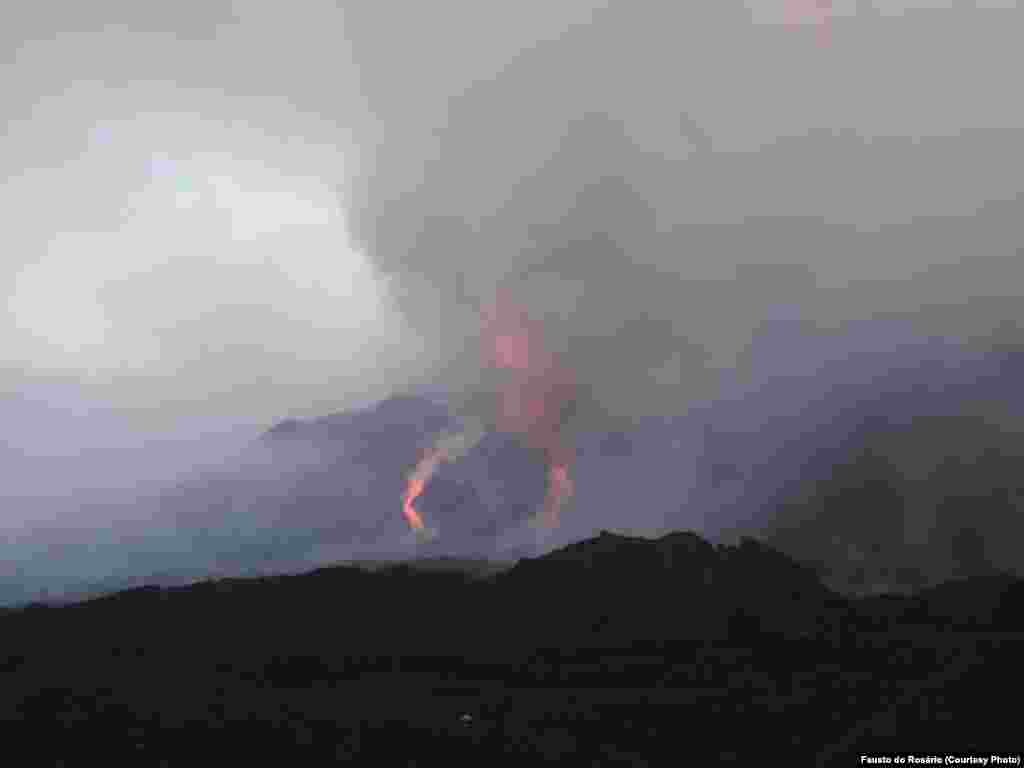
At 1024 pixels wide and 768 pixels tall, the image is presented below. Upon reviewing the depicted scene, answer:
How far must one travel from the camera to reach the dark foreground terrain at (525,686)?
301 ft

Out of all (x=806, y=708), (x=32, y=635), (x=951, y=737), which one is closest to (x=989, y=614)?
(x=806, y=708)

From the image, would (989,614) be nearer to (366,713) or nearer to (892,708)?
(892,708)

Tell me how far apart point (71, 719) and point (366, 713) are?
29802mm

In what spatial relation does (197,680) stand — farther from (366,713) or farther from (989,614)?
(989,614)

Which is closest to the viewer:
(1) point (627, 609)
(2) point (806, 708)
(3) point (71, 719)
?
(3) point (71, 719)

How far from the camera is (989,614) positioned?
196 metres

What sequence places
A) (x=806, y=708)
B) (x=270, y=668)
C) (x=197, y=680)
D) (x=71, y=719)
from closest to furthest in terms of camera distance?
(x=71, y=719) → (x=806, y=708) → (x=197, y=680) → (x=270, y=668)

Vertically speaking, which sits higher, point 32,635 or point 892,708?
point 32,635

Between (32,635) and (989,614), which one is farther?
(989,614)

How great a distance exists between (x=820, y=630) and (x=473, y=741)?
10570cm

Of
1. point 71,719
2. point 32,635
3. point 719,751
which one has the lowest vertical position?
point 719,751

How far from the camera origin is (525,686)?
144m

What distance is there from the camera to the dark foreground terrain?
91875 millimetres

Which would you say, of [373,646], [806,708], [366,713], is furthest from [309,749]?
[373,646]
